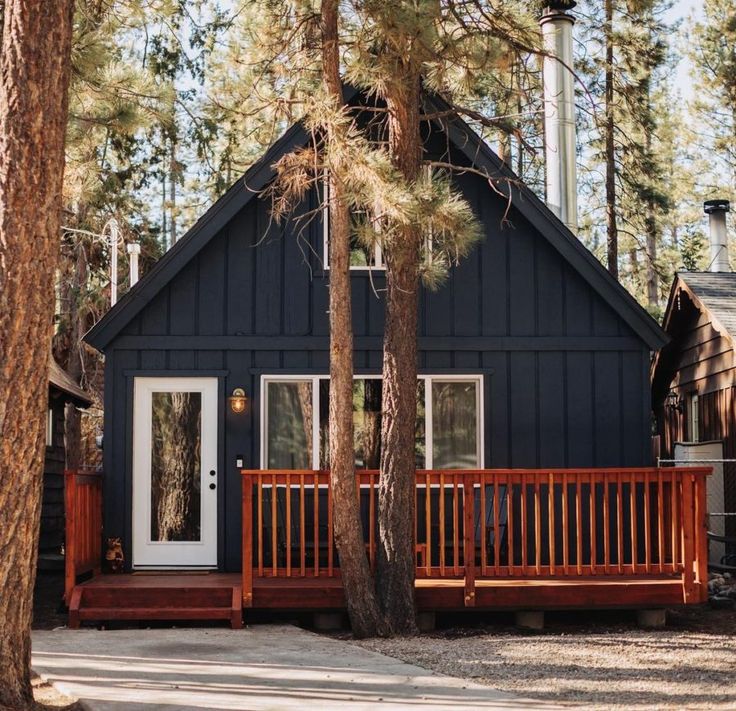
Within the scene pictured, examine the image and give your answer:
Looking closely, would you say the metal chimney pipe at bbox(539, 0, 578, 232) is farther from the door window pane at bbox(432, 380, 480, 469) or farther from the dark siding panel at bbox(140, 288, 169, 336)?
the dark siding panel at bbox(140, 288, 169, 336)

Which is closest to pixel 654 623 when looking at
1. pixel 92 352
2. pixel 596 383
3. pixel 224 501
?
pixel 596 383

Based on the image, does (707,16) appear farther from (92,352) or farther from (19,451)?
(19,451)

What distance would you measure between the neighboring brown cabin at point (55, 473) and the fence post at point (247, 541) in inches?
215

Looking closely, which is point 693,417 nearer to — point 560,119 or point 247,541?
point 560,119

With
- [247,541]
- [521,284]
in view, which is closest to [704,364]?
[521,284]

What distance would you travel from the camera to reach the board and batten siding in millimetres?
11953

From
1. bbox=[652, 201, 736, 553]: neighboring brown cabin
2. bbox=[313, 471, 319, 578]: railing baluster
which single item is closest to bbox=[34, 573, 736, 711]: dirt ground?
bbox=[313, 471, 319, 578]: railing baluster

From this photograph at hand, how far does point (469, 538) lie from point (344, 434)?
1.42 m

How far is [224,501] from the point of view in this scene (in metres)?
11.9

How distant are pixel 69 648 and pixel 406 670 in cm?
254

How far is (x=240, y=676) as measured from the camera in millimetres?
7184

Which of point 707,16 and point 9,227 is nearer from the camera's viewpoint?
point 9,227

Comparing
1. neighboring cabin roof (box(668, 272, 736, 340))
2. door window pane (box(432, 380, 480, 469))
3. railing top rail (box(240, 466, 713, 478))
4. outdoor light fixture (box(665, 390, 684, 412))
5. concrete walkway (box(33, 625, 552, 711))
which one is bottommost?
concrete walkway (box(33, 625, 552, 711))

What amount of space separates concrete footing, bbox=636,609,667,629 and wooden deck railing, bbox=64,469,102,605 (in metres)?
5.06
